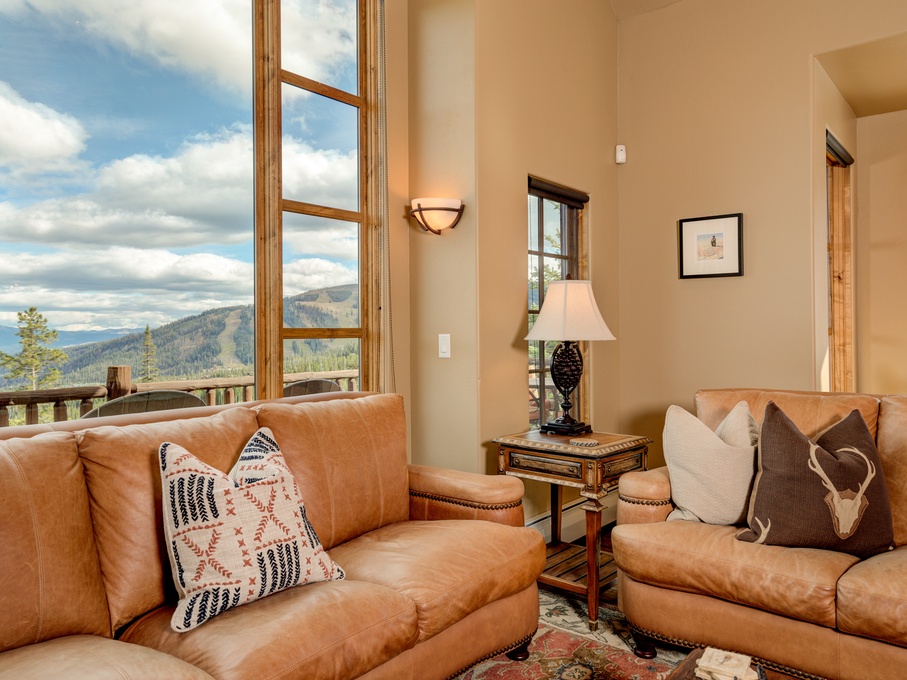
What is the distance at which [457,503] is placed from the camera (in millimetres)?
2545

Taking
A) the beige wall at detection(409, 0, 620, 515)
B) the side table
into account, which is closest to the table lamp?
the side table

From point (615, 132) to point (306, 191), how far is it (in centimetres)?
220

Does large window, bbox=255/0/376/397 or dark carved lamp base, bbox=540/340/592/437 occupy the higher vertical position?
large window, bbox=255/0/376/397

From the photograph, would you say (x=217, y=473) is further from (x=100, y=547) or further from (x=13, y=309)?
(x=13, y=309)

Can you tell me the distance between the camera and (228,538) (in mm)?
1722

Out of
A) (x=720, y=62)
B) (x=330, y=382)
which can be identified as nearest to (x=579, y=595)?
(x=330, y=382)

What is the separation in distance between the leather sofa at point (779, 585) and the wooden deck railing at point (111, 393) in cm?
161

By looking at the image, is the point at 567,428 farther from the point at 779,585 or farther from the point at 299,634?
the point at 299,634

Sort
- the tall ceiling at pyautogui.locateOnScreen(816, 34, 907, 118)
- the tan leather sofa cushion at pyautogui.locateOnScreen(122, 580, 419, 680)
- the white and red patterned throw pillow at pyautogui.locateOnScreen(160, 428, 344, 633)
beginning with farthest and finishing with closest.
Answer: the tall ceiling at pyautogui.locateOnScreen(816, 34, 907, 118), the white and red patterned throw pillow at pyautogui.locateOnScreen(160, 428, 344, 633), the tan leather sofa cushion at pyautogui.locateOnScreen(122, 580, 419, 680)

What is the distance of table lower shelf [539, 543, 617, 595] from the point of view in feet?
9.61

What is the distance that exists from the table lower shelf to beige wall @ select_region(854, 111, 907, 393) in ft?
9.04

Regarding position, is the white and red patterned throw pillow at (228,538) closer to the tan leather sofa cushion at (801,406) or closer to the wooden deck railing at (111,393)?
the wooden deck railing at (111,393)

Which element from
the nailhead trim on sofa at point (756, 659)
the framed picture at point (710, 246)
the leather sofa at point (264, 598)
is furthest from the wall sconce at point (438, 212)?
the nailhead trim on sofa at point (756, 659)

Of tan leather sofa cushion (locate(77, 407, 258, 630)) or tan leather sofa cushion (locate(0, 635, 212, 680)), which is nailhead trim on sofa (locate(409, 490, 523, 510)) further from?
tan leather sofa cushion (locate(0, 635, 212, 680))
